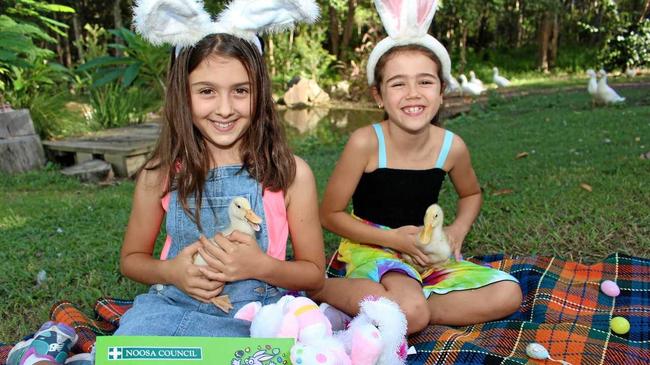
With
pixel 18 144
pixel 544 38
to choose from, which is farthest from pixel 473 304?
pixel 544 38

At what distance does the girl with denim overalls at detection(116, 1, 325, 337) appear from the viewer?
193 centimetres

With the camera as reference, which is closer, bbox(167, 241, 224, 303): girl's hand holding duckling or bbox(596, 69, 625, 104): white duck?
bbox(167, 241, 224, 303): girl's hand holding duckling

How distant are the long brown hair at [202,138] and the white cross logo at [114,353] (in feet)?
2.06

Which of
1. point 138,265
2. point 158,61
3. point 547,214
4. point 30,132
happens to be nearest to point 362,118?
point 158,61

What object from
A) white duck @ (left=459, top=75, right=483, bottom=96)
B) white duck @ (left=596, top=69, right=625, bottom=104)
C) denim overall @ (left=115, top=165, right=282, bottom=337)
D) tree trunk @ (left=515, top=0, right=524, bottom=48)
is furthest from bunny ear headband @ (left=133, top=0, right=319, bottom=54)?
tree trunk @ (left=515, top=0, right=524, bottom=48)

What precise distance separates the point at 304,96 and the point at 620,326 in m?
11.3

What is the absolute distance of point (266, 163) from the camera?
213 cm

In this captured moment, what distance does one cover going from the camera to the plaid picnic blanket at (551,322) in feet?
6.88

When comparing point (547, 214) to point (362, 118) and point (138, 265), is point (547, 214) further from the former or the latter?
point (362, 118)

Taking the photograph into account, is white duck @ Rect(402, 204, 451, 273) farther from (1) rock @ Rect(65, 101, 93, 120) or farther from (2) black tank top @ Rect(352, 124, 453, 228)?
(1) rock @ Rect(65, 101, 93, 120)

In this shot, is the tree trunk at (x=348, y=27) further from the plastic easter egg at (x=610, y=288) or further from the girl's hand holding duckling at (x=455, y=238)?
the plastic easter egg at (x=610, y=288)

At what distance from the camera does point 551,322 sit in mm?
2406

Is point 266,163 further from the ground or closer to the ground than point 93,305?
further from the ground

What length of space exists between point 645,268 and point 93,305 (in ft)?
8.31
